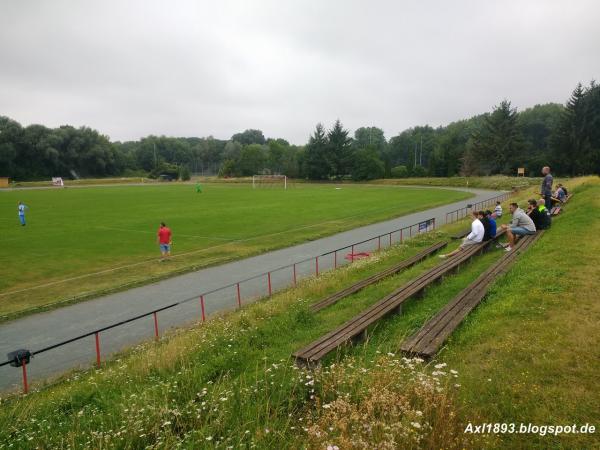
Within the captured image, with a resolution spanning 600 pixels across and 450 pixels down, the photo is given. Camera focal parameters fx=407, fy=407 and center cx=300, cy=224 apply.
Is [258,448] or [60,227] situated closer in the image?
[258,448]

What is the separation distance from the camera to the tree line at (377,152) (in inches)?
2830

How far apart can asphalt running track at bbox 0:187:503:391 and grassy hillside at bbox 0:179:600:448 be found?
56.4 inches

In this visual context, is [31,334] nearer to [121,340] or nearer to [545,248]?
[121,340]

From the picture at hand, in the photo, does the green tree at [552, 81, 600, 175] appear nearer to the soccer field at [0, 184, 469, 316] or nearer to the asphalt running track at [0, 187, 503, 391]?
the soccer field at [0, 184, 469, 316]

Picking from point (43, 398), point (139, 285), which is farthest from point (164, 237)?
point (43, 398)

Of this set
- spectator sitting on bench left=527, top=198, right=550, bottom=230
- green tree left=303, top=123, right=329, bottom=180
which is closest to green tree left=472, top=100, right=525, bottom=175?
green tree left=303, top=123, right=329, bottom=180

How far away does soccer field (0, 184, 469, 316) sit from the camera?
16.2 metres

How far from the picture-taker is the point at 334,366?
213 inches

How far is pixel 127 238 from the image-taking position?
83.3 feet

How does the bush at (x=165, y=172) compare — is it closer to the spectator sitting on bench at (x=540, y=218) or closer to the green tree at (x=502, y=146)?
the green tree at (x=502, y=146)

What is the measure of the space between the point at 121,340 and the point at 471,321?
28.2ft

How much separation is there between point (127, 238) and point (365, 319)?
70.2ft

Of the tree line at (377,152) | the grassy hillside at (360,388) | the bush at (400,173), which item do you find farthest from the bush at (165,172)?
the grassy hillside at (360,388)

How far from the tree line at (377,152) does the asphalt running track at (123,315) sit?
220 feet
